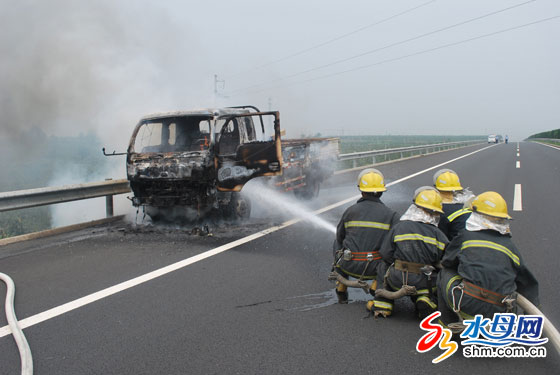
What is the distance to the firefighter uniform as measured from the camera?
3.71 metres

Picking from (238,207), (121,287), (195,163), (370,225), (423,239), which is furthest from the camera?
(238,207)

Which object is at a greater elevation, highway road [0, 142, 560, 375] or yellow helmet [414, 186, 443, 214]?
yellow helmet [414, 186, 443, 214]

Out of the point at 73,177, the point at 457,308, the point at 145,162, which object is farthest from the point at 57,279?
the point at 73,177

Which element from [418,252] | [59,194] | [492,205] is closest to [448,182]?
[418,252]

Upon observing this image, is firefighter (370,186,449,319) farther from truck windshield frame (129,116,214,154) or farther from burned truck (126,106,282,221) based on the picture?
truck windshield frame (129,116,214,154)

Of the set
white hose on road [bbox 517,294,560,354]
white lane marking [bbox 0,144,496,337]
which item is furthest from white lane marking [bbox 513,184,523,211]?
white hose on road [bbox 517,294,560,354]

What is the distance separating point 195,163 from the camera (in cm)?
711

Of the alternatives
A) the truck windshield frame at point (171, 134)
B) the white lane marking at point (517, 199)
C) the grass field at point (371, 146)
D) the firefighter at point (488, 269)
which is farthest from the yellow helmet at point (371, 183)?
the grass field at point (371, 146)

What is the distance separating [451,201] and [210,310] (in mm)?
2602

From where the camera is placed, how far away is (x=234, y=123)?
27.5ft

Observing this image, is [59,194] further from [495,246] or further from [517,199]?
[517,199]

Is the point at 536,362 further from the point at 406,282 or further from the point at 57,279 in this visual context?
the point at 57,279

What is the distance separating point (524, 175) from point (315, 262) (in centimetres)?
1374

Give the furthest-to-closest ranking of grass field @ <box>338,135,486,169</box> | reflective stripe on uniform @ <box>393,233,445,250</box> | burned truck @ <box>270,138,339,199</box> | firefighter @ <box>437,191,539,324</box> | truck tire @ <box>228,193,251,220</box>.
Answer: grass field @ <box>338,135,486,169</box>, burned truck @ <box>270,138,339,199</box>, truck tire @ <box>228,193,251,220</box>, reflective stripe on uniform @ <box>393,233,445,250</box>, firefighter @ <box>437,191,539,324</box>
